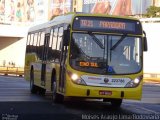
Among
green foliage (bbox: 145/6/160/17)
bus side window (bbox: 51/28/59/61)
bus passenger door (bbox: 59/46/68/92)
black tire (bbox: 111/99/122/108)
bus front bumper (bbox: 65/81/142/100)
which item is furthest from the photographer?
green foliage (bbox: 145/6/160/17)

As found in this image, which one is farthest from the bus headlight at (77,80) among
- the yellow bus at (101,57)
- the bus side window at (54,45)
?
the bus side window at (54,45)

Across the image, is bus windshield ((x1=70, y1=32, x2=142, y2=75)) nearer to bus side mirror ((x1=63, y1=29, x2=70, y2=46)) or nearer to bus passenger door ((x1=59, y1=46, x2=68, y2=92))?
bus side mirror ((x1=63, y1=29, x2=70, y2=46))

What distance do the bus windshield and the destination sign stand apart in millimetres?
190

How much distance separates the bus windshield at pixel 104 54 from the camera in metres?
16.3

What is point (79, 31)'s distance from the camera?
54.4 feet

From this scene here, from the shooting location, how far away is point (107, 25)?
661 inches

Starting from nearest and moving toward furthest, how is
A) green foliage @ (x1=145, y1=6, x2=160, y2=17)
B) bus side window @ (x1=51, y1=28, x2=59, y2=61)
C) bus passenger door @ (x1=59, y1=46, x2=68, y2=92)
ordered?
1. bus passenger door @ (x1=59, y1=46, x2=68, y2=92)
2. bus side window @ (x1=51, y1=28, x2=59, y2=61)
3. green foliage @ (x1=145, y1=6, x2=160, y2=17)

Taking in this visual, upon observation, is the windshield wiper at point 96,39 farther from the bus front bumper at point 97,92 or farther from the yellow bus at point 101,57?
the bus front bumper at point 97,92

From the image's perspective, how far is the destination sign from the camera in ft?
54.6

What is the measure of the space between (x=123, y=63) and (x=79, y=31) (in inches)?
64.5

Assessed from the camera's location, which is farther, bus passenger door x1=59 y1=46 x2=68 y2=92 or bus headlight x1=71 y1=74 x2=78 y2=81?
bus passenger door x1=59 y1=46 x2=68 y2=92

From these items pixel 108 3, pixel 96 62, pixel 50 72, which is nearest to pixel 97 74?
pixel 96 62

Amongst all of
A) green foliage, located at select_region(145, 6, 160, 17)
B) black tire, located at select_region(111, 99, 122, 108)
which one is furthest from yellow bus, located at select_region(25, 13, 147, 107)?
green foliage, located at select_region(145, 6, 160, 17)

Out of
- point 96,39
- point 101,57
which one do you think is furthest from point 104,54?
point 96,39
